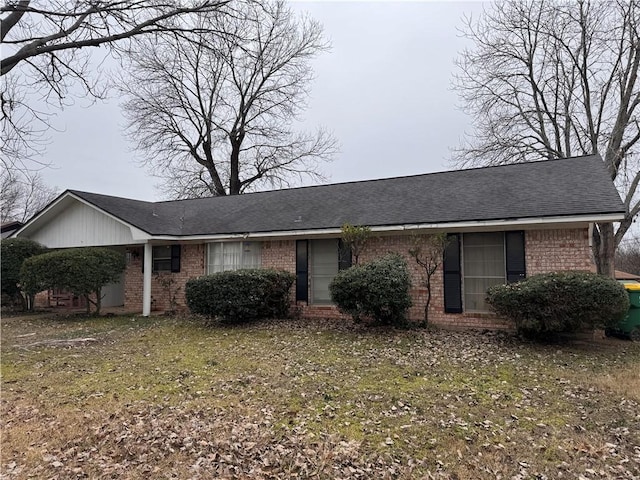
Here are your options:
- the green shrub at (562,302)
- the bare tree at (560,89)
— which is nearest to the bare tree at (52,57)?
the green shrub at (562,302)

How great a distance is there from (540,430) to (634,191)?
17.8 metres

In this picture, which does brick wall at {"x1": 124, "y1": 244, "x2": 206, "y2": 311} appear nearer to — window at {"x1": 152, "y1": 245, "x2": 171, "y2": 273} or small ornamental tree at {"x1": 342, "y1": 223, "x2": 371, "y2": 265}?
window at {"x1": 152, "y1": 245, "x2": 171, "y2": 273}

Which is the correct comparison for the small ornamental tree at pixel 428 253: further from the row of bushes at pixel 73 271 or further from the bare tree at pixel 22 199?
the bare tree at pixel 22 199

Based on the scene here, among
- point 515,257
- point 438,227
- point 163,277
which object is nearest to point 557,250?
point 515,257

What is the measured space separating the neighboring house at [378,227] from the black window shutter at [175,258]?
44 mm

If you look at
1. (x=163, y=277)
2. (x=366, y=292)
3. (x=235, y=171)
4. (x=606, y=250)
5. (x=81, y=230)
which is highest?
(x=235, y=171)

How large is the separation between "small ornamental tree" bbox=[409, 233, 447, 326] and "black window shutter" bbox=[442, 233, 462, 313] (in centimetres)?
22

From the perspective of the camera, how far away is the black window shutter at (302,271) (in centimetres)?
1195

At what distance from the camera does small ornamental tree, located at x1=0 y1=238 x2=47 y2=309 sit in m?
14.6

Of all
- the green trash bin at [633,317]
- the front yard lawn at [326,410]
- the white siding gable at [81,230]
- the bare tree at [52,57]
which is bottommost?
the front yard lawn at [326,410]

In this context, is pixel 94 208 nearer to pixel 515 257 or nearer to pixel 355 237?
pixel 355 237

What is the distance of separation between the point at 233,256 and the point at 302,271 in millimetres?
2704

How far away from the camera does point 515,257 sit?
942 cm

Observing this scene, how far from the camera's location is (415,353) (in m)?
7.60
